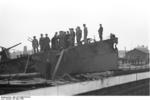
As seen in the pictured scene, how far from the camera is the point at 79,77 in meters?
15.5

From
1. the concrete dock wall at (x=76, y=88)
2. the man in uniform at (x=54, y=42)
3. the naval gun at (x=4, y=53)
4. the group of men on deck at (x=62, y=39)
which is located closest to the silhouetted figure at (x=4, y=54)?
the naval gun at (x=4, y=53)

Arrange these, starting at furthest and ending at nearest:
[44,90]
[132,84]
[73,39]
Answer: [73,39] < [132,84] < [44,90]

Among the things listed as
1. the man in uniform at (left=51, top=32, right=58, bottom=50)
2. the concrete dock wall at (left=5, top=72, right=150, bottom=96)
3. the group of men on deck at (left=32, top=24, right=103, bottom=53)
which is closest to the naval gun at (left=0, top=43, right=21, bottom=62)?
the group of men on deck at (left=32, top=24, right=103, bottom=53)

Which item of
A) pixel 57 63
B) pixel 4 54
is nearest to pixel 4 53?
pixel 4 54

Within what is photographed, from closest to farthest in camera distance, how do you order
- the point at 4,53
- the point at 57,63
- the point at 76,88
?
the point at 76,88 < the point at 57,63 < the point at 4,53

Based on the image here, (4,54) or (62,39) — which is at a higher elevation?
(62,39)

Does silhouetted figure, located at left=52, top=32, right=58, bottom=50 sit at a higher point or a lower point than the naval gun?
higher

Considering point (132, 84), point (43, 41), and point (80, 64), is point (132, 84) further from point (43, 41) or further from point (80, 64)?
point (43, 41)

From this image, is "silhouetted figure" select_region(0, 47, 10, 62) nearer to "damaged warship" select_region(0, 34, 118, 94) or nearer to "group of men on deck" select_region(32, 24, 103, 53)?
"damaged warship" select_region(0, 34, 118, 94)

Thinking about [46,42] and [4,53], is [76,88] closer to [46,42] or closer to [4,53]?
[46,42]

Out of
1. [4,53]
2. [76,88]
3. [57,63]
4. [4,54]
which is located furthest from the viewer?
[4,54]

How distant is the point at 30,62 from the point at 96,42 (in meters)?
4.36

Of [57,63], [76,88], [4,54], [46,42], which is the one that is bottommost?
[76,88]

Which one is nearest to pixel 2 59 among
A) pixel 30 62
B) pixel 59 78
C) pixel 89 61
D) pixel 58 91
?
pixel 30 62
